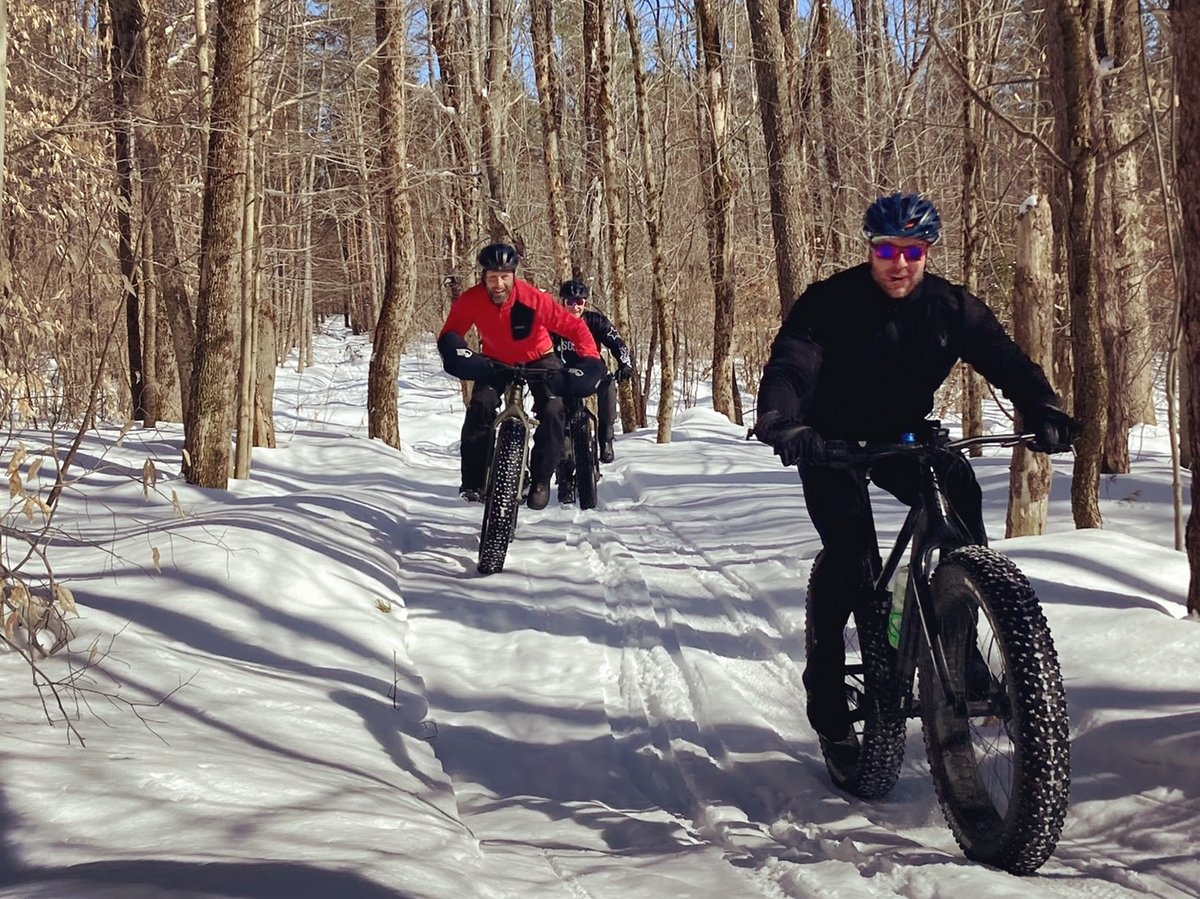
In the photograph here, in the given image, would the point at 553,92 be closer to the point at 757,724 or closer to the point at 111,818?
the point at 757,724

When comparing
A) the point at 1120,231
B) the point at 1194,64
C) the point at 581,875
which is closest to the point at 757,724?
the point at 581,875

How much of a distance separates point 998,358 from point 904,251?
0.49 metres

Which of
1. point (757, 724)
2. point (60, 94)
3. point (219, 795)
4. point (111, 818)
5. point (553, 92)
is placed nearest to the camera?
point (111, 818)

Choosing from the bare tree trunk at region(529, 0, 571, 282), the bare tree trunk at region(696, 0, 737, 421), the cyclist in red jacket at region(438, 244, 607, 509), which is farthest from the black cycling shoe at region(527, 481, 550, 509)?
the bare tree trunk at region(529, 0, 571, 282)

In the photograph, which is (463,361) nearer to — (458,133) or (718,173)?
(718,173)

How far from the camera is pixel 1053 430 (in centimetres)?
357

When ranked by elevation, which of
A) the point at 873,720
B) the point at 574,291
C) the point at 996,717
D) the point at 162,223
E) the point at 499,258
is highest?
the point at 162,223

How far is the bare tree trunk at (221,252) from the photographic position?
10320mm

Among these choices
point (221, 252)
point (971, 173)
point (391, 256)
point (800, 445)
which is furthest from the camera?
point (391, 256)

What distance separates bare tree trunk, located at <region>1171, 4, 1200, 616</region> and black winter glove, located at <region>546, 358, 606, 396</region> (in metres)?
4.12

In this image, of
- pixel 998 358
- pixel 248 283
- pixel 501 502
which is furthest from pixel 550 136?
pixel 998 358

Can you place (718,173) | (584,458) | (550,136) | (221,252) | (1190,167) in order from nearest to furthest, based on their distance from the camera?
(1190,167), (221,252), (584,458), (718,173), (550,136)

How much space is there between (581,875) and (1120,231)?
1323 cm

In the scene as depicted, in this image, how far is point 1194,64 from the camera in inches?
191
